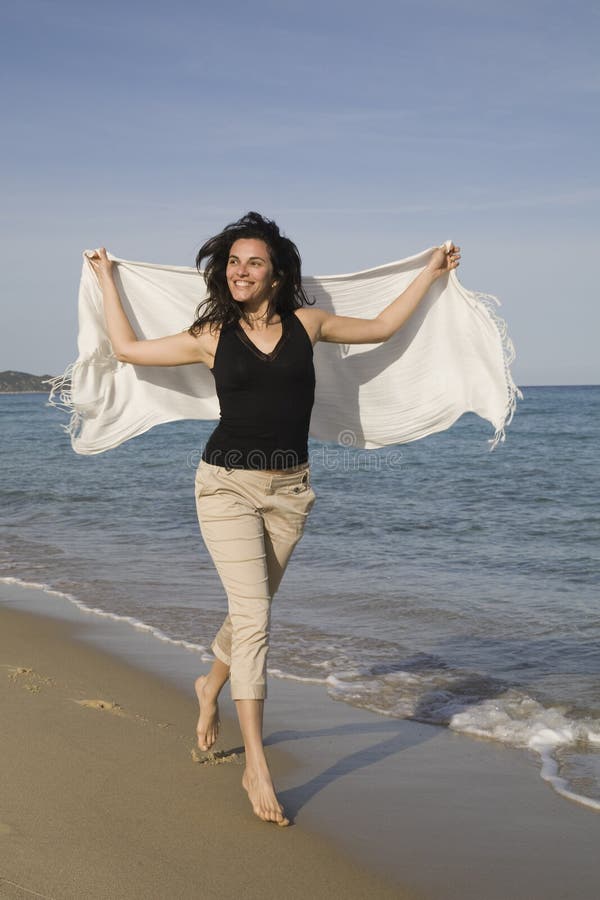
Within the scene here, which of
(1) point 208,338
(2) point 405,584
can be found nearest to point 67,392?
(1) point 208,338

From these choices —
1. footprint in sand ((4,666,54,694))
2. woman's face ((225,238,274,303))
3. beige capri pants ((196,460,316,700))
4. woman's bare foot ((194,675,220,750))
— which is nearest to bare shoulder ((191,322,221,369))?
woman's face ((225,238,274,303))

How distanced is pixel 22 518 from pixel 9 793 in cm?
947

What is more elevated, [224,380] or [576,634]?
[224,380]

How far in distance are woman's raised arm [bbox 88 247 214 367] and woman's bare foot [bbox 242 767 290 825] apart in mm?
1595

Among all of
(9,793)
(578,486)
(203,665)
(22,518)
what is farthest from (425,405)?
(578,486)

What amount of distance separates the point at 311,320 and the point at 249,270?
32cm

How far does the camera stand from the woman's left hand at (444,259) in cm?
441

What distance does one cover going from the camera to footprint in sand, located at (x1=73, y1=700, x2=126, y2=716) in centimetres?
460

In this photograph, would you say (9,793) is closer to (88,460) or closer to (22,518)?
(22,518)

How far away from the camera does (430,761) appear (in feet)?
13.9

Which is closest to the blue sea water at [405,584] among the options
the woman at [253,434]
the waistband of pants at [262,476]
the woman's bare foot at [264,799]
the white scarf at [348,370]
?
the woman's bare foot at [264,799]

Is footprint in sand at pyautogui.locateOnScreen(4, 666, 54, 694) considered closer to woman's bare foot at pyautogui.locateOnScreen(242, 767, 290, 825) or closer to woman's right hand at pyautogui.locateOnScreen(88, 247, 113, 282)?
woman's bare foot at pyautogui.locateOnScreen(242, 767, 290, 825)

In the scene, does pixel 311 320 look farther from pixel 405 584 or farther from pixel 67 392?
pixel 405 584

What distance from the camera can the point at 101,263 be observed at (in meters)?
4.43
